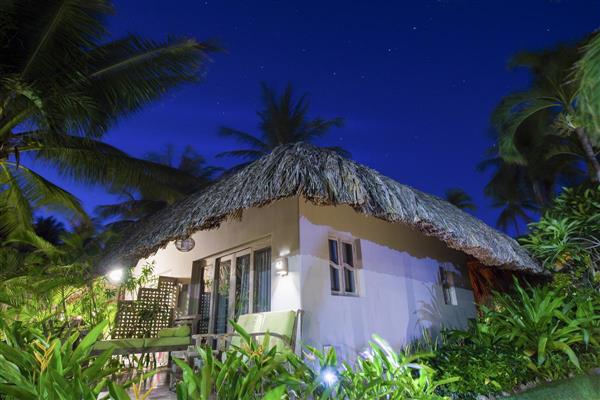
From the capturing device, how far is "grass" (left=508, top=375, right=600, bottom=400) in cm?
354

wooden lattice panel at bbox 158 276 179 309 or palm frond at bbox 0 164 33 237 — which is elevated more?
palm frond at bbox 0 164 33 237

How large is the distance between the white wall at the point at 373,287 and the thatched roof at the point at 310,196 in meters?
1.00

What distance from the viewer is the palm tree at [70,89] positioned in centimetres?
471

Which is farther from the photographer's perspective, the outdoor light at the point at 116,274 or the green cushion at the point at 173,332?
the outdoor light at the point at 116,274

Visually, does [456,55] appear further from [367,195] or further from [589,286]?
[367,195]

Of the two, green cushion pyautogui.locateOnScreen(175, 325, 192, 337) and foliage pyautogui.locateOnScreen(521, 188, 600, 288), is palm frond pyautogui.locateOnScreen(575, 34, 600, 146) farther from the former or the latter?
green cushion pyautogui.locateOnScreen(175, 325, 192, 337)

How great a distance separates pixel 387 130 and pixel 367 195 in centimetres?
4981

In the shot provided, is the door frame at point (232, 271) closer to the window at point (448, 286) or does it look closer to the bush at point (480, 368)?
the bush at point (480, 368)

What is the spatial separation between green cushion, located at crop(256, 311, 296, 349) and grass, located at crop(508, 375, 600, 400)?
2453mm

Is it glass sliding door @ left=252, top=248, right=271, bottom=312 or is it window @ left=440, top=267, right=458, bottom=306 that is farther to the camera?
window @ left=440, top=267, right=458, bottom=306

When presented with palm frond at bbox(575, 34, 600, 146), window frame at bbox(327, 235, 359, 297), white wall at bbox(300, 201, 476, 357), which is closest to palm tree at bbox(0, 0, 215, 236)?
white wall at bbox(300, 201, 476, 357)

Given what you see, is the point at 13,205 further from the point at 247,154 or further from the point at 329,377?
the point at 247,154

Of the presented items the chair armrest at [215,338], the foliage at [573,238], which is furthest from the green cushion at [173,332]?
the foliage at [573,238]

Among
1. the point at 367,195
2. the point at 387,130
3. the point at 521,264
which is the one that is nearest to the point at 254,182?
the point at 367,195
